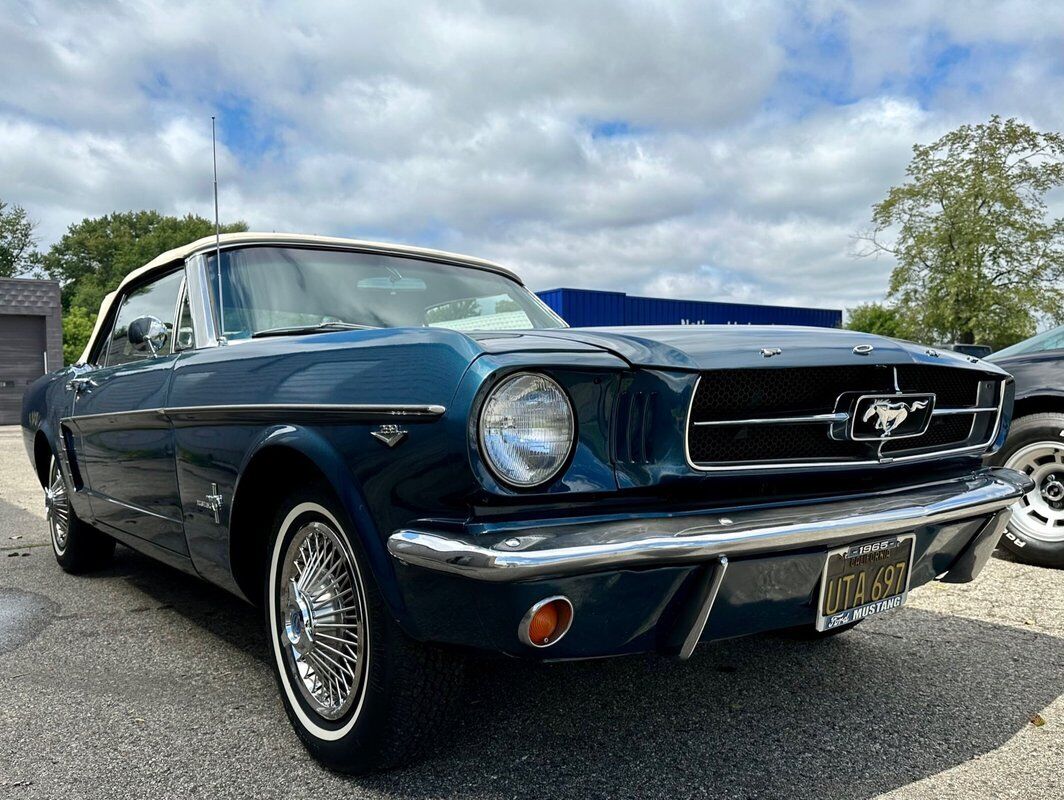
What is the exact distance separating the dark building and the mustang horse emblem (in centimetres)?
2234

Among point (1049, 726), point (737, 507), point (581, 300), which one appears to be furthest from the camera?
point (581, 300)

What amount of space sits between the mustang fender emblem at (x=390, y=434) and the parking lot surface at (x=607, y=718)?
73 centimetres

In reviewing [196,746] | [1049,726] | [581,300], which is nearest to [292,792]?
[196,746]

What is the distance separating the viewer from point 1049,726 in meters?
2.55

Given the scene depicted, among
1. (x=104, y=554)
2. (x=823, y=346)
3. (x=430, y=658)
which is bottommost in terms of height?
(x=104, y=554)

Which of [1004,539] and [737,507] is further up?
[737,507]

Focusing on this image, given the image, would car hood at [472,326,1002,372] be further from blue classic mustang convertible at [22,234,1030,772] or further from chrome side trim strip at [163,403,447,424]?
chrome side trim strip at [163,403,447,424]

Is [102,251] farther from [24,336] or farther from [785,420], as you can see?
[785,420]

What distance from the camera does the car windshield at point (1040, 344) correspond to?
4809mm

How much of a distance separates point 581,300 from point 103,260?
2101 inches

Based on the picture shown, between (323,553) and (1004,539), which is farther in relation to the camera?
(1004,539)

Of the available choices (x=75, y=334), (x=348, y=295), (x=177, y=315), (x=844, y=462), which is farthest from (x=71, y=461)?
(x=75, y=334)

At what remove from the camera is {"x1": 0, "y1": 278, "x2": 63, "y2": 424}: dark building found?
21.2 metres

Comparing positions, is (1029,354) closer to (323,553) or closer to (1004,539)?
(1004,539)
